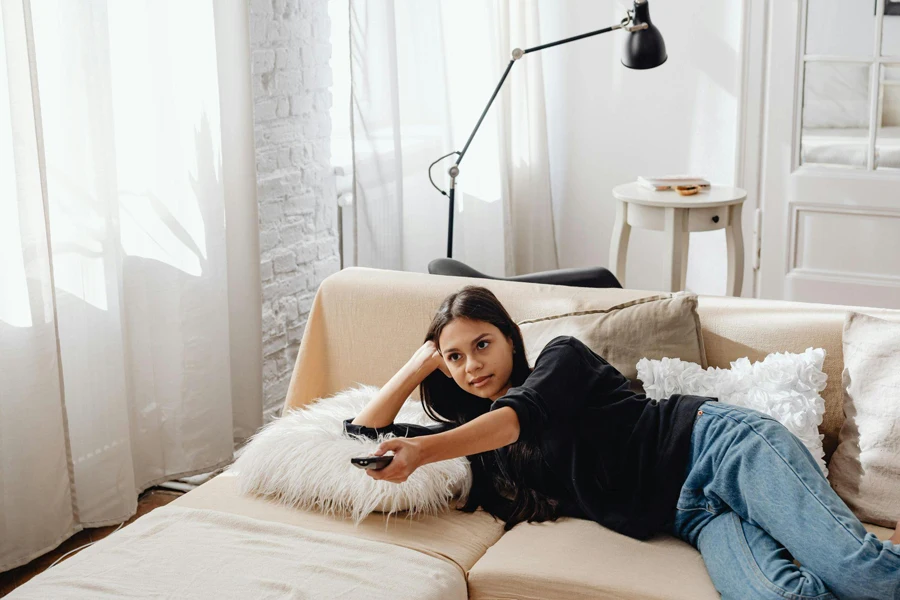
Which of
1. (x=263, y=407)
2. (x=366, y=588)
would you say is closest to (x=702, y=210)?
(x=263, y=407)

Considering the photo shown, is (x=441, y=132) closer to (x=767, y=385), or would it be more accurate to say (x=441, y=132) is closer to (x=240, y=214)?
(x=240, y=214)

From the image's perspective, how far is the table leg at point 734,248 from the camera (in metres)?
3.40

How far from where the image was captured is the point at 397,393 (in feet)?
6.29

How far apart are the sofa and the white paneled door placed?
6.65 feet

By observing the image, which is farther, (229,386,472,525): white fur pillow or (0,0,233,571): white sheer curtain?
(0,0,233,571): white sheer curtain

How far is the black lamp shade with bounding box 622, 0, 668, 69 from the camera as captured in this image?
3.23 metres

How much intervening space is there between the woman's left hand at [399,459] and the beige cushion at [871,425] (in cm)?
84

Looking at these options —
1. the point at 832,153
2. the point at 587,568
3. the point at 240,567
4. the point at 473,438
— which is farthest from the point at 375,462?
the point at 832,153

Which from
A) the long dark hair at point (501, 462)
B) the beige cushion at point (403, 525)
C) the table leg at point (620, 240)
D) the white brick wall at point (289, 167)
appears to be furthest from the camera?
the table leg at point (620, 240)

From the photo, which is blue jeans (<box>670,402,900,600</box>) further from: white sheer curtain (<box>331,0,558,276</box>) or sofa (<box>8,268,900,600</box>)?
white sheer curtain (<box>331,0,558,276</box>)

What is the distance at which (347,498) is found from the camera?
5.82ft

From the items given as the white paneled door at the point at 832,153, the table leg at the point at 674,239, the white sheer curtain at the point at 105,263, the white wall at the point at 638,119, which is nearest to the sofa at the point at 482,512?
the white sheer curtain at the point at 105,263

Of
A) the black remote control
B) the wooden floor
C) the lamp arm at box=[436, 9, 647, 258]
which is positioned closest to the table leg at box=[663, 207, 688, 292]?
the lamp arm at box=[436, 9, 647, 258]

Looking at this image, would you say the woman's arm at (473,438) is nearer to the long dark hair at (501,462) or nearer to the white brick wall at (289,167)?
the long dark hair at (501,462)
